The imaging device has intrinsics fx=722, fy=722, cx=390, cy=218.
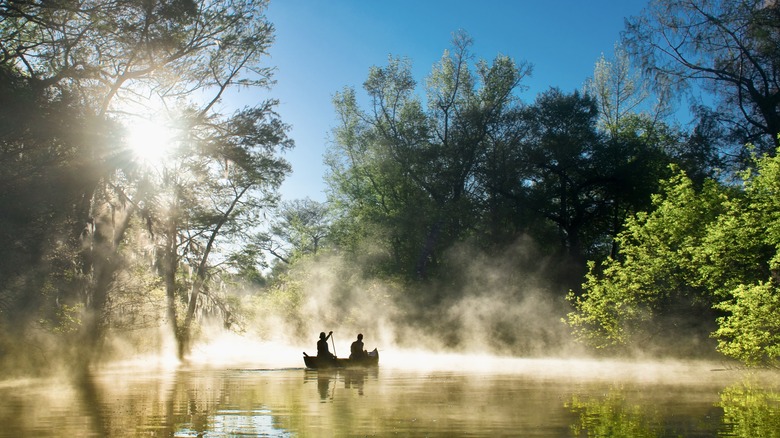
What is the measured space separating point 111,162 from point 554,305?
2363 centimetres

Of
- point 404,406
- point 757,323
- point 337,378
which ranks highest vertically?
point 757,323

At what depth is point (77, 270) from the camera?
23.2m

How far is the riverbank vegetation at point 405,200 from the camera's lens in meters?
18.8

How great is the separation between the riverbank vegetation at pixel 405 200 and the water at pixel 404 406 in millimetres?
3221

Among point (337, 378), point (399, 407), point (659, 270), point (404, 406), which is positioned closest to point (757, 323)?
point (659, 270)

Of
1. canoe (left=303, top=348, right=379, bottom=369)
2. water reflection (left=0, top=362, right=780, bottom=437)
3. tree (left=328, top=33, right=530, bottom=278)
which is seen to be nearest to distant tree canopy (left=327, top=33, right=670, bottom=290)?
tree (left=328, top=33, right=530, bottom=278)

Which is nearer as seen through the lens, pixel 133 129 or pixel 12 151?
pixel 12 151

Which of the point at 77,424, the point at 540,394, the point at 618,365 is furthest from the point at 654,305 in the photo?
the point at 77,424

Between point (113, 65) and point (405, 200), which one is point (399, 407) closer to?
point (113, 65)

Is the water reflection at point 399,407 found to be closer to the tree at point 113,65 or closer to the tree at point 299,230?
the tree at point 113,65

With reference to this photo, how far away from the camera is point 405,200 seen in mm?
42875

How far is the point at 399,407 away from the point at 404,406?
0.18 meters

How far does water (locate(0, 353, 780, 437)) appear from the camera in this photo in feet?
32.1

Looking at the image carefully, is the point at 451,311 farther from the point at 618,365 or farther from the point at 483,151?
the point at 618,365
